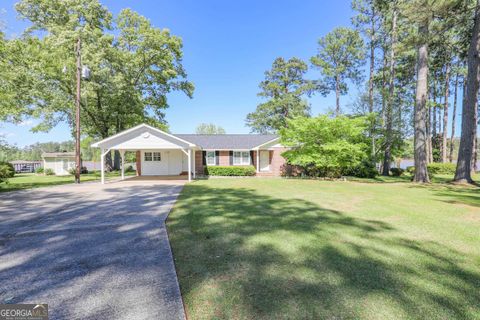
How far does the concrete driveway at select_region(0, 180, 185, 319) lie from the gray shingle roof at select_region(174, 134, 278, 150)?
44.9ft

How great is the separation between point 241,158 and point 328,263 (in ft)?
55.1

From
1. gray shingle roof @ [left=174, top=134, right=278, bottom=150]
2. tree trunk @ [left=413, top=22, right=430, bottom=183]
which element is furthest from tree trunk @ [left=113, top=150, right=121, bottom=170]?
tree trunk @ [left=413, top=22, right=430, bottom=183]

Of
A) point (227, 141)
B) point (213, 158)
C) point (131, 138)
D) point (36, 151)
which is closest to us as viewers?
point (131, 138)

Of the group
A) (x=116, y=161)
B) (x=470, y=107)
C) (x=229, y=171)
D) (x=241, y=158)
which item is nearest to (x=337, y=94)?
(x=470, y=107)

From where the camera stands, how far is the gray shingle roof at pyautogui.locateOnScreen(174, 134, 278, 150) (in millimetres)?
19828

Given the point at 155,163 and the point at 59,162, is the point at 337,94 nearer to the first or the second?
the point at 155,163

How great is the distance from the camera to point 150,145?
13984 millimetres

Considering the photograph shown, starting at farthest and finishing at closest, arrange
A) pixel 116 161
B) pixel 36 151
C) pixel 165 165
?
pixel 36 151
pixel 116 161
pixel 165 165

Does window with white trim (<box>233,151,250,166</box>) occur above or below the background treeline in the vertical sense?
below

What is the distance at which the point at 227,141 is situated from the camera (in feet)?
69.9

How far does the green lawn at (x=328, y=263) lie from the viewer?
7.74 feet

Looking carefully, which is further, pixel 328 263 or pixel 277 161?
pixel 277 161

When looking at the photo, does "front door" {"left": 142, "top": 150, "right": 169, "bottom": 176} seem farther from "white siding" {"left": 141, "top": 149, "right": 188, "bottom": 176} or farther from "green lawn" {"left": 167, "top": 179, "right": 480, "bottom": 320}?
"green lawn" {"left": 167, "top": 179, "right": 480, "bottom": 320}

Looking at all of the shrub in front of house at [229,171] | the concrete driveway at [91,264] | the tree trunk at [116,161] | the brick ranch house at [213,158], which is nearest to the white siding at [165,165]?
the brick ranch house at [213,158]
